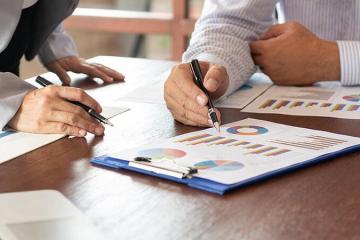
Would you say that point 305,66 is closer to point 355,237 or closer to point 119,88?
point 119,88

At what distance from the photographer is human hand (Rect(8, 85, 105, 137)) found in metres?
1.21

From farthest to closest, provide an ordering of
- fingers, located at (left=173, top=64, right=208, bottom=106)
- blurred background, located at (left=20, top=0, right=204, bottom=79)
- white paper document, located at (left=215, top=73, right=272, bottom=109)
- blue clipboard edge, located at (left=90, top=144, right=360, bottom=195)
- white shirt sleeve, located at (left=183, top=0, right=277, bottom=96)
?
blurred background, located at (left=20, top=0, right=204, bottom=79) < white shirt sleeve, located at (left=183, top=0, right=277, bottom=96) < white paper document, located at (left=215, top=73, right=272, bottom=109) < fingers, located at (left=173, top=64, right=208, bottom=106) < blue clipboard edge, located at (left=90, top=144, right=360, bottom=195)

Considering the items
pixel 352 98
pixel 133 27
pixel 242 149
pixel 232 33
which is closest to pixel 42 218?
pixel 242 149

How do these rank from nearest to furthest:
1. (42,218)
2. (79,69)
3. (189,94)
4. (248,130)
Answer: (42,218)
(248,130)
(189,94)
(79,69)

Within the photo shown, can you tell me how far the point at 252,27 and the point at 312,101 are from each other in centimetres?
37

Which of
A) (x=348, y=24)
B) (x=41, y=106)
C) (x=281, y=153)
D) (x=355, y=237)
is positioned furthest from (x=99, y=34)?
(x=355, y=237)

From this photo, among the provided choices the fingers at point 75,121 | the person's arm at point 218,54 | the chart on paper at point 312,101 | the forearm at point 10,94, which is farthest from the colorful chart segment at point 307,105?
the forearm at point 10,94

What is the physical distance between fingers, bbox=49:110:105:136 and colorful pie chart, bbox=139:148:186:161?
0.58 feet

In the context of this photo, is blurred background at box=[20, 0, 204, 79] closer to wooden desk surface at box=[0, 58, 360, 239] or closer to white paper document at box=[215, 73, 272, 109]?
white paper document at box=[215, 73, 272, 109]

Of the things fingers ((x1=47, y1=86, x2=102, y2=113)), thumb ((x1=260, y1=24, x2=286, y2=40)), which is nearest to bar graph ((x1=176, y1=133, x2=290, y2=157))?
fingers ((x1=47, y1=86, x2=102, y2=113))

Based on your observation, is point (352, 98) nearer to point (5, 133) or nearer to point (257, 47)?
point (257, 47)

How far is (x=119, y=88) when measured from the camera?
5.31ft

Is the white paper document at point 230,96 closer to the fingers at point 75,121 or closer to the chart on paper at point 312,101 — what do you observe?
the chart on paper at point 312,101

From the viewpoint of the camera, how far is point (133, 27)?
12.5ft
